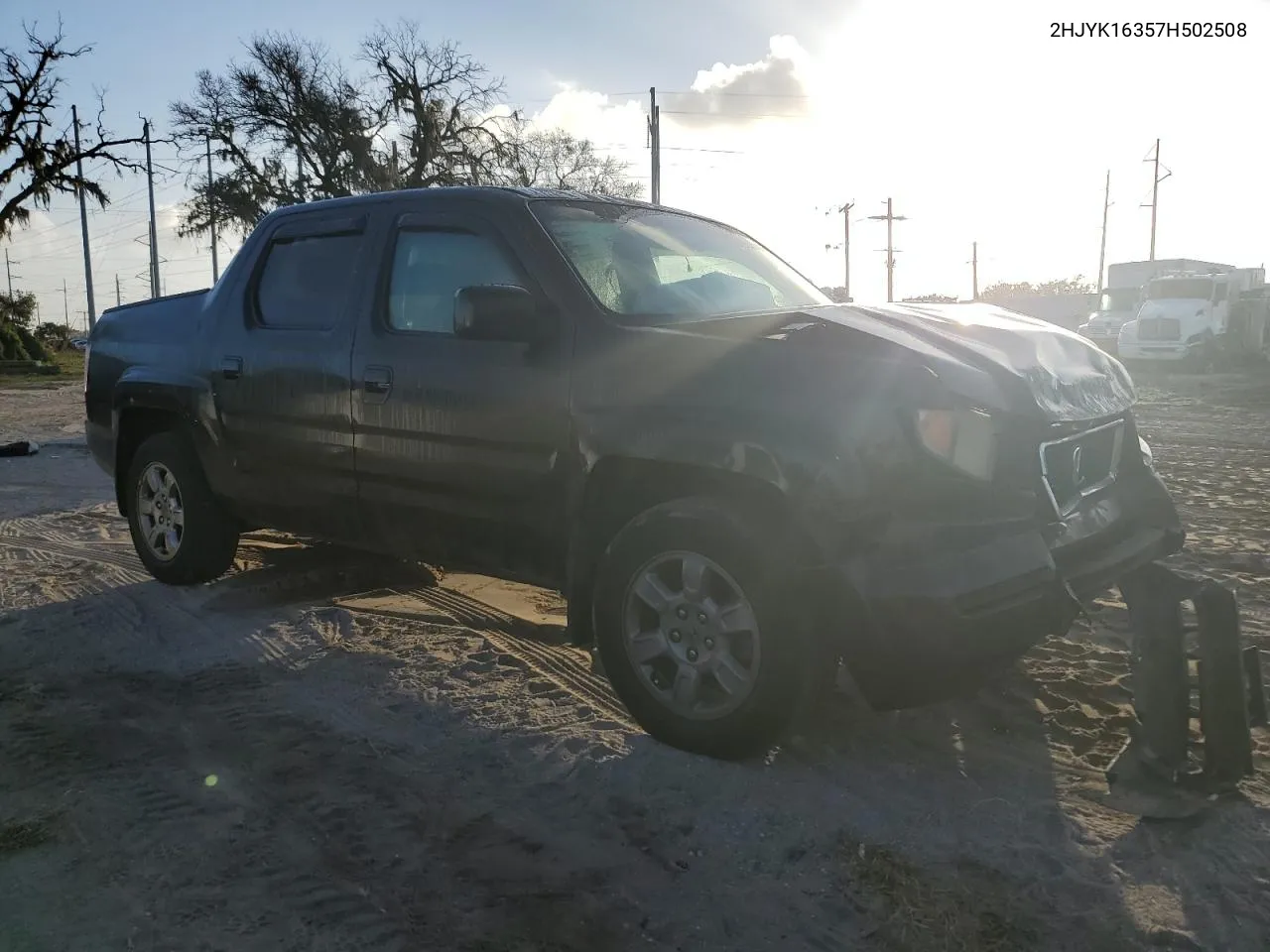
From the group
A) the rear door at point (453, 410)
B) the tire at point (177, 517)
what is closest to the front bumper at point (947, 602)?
the rear door at point (453, 410)

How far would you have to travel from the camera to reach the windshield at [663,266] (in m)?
3.73

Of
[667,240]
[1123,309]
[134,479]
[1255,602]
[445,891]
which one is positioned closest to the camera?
[445,891]

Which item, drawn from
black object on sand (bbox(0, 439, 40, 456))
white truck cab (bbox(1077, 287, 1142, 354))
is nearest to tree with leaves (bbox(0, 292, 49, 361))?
black object on sand (bbox(0, 439, 40, 456))

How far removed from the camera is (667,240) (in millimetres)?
4215

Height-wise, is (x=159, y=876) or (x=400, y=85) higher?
(x=400, y=85)

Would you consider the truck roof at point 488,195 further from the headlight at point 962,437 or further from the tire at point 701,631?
the headlight at point 962,437

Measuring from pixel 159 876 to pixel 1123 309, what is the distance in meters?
34.0

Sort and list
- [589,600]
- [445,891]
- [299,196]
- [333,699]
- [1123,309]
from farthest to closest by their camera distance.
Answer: [299,196], [1123,309], [333,699], [589,600], [445,891]

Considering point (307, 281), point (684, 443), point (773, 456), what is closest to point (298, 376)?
point (307, 281)

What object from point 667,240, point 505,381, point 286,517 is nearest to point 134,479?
point 286,517

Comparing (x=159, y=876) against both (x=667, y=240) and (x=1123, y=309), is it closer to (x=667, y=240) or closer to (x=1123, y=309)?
(x=667, y=240)

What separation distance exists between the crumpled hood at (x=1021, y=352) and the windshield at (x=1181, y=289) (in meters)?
23.7

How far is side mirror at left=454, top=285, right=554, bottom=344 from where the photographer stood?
3383mm

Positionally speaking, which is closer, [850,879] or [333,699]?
[850,879]
